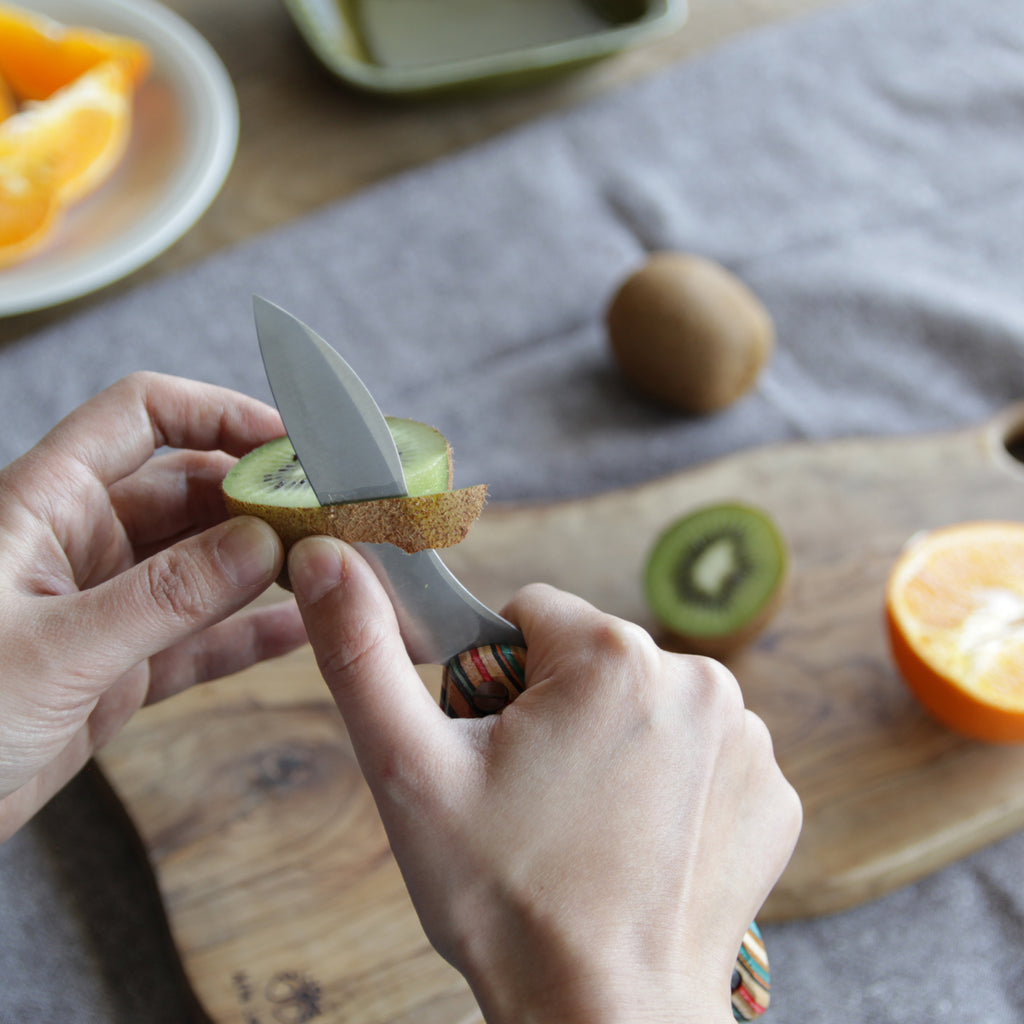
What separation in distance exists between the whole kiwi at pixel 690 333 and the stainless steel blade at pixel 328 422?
662 millimetres

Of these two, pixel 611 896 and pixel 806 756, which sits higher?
pixel 611 896

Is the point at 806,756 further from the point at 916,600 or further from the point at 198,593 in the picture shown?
the point at 198,593

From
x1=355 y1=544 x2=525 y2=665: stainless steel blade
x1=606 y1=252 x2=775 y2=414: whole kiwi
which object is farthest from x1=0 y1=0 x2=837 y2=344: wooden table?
x1=355 y1=544 x2=525 y2=665: stainless steel blade

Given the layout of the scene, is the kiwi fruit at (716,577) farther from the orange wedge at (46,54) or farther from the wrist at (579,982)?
the orange wedge at (46,54)

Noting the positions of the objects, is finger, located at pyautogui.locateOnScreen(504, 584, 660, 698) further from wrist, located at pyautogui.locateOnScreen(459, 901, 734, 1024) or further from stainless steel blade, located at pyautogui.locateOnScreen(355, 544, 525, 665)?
wrist, located at pyautogui.locateOnScreen(459, 901, 734, 1024)

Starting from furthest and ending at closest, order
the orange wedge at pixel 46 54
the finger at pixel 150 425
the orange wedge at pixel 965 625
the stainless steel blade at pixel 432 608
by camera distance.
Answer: the orange wedge at pixel 46 54
the orange wedge at pixel 965 625
the finger at pixel 150 425
the stainless steel blade at pixel 432 608

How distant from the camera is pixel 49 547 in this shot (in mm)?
812

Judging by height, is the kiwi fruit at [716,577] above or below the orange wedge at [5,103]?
below

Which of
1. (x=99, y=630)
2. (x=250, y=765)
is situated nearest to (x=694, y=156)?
(x=250, y=765)

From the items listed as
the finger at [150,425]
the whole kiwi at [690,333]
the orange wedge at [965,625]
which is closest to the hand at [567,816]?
the finger at [150,425]

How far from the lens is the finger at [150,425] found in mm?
870

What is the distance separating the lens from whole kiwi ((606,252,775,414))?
1268mm

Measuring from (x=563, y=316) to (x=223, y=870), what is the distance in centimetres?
89

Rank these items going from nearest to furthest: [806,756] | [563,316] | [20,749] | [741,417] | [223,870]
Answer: [20,749]
[223,870]
[806,756]
[741,417]
[563,316]
